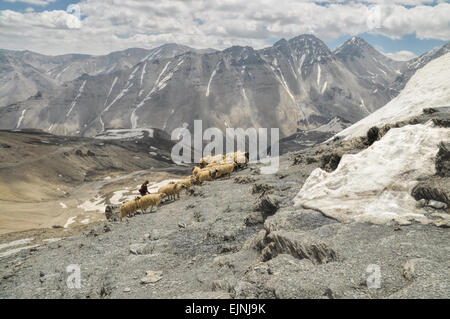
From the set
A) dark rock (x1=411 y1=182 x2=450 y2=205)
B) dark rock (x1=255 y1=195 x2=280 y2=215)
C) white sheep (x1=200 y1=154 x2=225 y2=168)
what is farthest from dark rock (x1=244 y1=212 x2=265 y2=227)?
white sheep (x1=200 y1=154 x2=225 y2=168)

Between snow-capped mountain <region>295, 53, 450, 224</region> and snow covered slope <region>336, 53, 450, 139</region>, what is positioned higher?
snow covered slope <region>336, 53, 450, 139</region>

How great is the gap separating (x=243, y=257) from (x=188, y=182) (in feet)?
63.8

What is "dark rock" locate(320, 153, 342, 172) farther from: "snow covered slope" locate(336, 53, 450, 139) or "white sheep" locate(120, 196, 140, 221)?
"white sheep" locate(120, 196, 140, 221)

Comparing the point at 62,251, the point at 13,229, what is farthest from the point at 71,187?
the point at 62,251

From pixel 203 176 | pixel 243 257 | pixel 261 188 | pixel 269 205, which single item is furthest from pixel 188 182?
pixel 243 257

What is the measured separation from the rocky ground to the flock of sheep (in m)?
3.12

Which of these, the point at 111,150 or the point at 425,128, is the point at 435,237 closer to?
the point at 425,128

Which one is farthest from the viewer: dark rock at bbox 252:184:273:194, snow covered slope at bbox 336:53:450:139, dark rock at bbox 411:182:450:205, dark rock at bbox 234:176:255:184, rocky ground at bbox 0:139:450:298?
snow covered slope at bbox 336:53:450:139

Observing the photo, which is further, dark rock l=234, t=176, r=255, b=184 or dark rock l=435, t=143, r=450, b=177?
dark rock l=234, t=176, r=255, b=184

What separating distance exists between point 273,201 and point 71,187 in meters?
106

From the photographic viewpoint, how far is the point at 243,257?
13.8 metres

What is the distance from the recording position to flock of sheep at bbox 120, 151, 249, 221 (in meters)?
27.6

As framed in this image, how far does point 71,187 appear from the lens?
108188 mm

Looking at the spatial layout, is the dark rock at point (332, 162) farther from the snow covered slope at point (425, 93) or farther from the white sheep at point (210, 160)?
the white sheep at point (210, 160)
